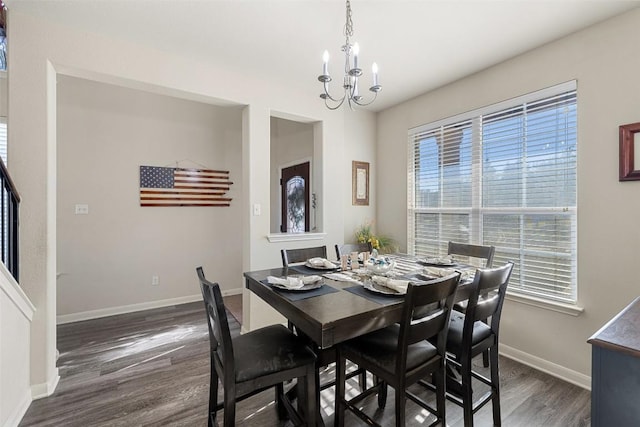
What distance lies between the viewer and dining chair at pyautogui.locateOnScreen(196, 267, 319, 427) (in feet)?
4.41

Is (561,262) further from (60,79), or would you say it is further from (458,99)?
(60,79)

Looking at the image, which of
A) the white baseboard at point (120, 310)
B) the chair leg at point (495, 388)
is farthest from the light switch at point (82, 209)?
the chair leg at point (495, 388)

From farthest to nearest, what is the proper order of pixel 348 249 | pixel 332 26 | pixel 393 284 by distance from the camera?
pixel 348 249
pixel 332 26
pixel 393 284

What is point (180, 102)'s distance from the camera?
404 centimetres

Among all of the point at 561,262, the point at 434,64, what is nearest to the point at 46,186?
the point at 434,64

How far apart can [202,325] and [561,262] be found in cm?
350

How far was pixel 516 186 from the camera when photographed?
2.65m

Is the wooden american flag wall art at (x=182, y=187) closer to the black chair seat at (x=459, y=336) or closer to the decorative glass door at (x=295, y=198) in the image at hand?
the decorative glass door at (x=295, y=198)

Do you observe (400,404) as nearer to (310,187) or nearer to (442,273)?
(442,273)

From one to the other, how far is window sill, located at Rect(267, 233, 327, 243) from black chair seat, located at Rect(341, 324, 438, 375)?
5.55ft

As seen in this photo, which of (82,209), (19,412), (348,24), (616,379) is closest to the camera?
(616,379)

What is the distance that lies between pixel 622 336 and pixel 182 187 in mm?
4301

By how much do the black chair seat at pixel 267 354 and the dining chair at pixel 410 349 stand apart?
253mm

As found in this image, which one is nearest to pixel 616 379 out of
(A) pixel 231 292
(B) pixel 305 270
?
(B) pixel 305 270
